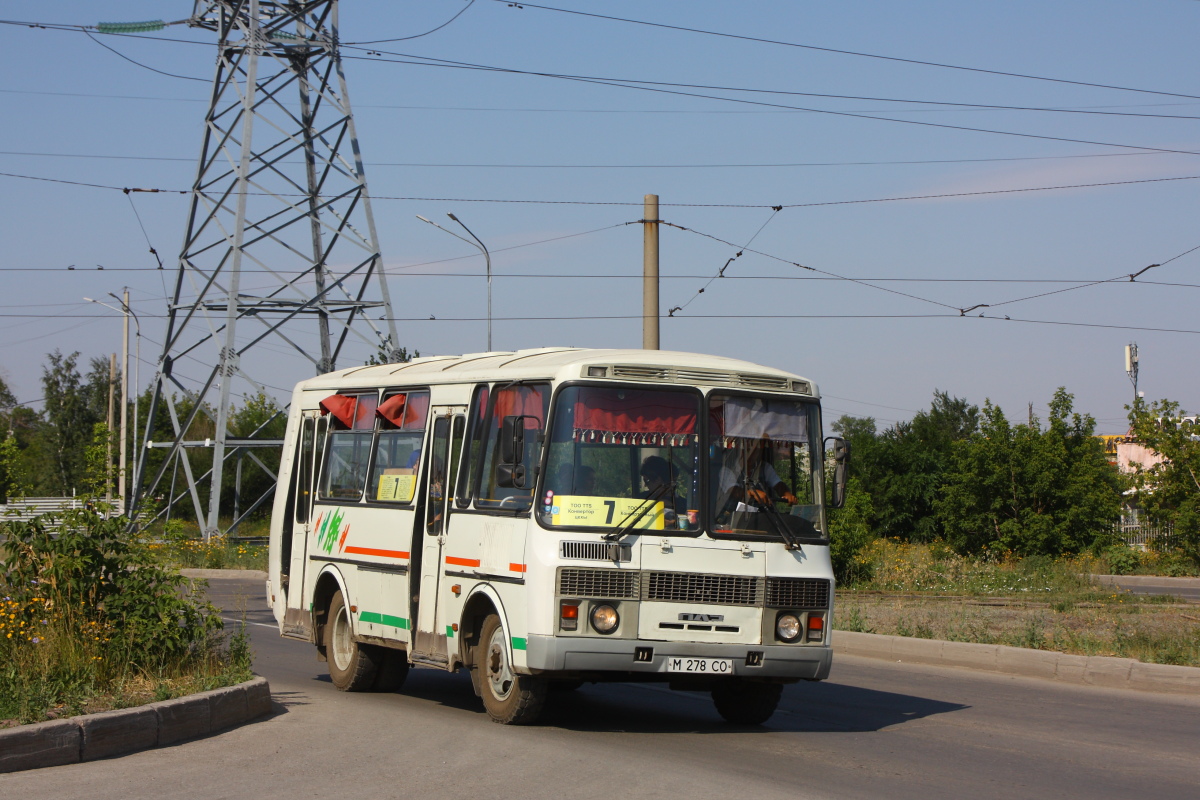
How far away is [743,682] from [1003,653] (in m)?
5.65

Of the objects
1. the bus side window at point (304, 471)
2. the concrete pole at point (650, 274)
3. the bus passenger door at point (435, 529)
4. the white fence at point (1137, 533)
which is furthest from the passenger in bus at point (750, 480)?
the white fence at point (1137, 533)

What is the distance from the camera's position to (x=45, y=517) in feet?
34.4

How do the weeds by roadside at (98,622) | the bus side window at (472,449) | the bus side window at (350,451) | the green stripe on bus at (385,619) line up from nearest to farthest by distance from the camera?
the weeds by roadside at (98,622) → the bus side window at (472,449) → the green stripe on bus at (385,619) → the bus side window at (350,451)

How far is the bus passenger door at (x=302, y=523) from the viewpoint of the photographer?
13.8 m

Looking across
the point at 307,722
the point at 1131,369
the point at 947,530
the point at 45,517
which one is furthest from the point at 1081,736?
the point at 1131,369

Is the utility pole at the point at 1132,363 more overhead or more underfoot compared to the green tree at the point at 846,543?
more overhead

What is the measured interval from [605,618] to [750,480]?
5.13ft

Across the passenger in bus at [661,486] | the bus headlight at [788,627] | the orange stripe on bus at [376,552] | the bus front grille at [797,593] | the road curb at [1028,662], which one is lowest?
the road curb at [1028,662]

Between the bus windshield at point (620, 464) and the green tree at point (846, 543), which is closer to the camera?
the bus windshield at point (620, 464)

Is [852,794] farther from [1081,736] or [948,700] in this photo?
[948,700]

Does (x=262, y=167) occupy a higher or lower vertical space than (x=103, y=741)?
higher

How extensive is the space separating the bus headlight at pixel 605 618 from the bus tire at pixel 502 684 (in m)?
0.78

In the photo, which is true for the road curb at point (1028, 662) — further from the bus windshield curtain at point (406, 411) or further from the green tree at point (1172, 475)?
the green tree at point (1172, 475)

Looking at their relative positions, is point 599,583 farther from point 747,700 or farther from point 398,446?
point 398,446
